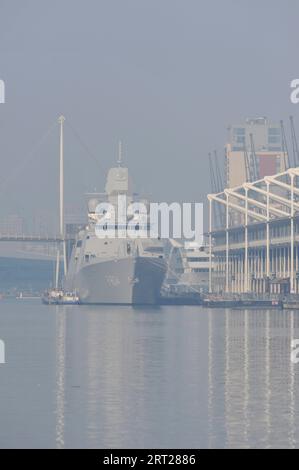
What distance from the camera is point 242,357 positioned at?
60.8 m

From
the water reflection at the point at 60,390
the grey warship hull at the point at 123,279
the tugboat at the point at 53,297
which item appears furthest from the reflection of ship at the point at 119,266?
the water reflection at the point at 60,390

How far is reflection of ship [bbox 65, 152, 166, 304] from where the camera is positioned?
14462 cm

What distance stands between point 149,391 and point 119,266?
→ 97691 mm

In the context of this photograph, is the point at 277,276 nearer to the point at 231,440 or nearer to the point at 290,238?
the point at 290,238

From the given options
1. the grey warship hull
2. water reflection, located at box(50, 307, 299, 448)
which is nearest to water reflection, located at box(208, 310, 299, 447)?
water reflection, located at box(50, 307, 299, 448)

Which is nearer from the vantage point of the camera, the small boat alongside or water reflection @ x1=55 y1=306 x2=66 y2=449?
water reflection @ x1=55 y1=306 x2=66 y2=449

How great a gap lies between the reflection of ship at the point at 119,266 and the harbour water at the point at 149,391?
65535 mm

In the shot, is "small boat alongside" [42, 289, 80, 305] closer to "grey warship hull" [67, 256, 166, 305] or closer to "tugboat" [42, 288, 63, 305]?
"tugboat" [42, 288, 63, 305]

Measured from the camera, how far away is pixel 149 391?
1826 inches

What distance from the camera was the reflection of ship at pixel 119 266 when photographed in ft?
474

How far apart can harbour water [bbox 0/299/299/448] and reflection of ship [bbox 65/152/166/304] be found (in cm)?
6554

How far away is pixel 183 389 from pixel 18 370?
9596mm

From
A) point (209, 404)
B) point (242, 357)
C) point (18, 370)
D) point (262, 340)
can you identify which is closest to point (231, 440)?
point (209, 404)

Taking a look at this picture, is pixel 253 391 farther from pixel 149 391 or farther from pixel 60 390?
pixel 60 390
